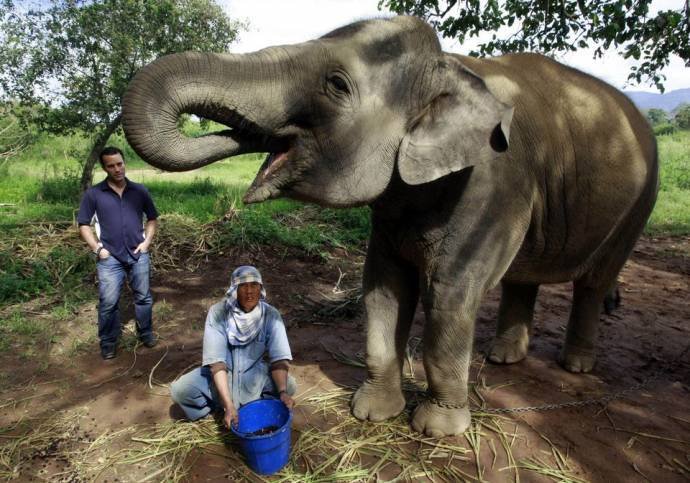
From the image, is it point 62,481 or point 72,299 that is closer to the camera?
point 62,481

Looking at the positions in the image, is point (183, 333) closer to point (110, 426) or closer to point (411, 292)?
point (110, 426)

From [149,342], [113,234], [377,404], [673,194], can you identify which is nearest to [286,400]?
[377,404]

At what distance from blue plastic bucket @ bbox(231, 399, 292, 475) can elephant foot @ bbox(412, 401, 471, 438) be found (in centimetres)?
85

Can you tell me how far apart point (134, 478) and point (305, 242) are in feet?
15.1

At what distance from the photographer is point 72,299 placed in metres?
5.44

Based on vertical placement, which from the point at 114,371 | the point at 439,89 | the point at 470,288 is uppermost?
the point at 439,89

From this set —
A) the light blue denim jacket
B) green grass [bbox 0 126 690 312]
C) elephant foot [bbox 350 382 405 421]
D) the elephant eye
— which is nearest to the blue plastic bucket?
the light blue denim jacket

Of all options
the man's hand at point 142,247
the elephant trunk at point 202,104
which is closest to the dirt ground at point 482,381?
the man's hand at point 142,247

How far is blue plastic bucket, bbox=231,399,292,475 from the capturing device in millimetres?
2518

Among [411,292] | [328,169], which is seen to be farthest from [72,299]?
[328,169]

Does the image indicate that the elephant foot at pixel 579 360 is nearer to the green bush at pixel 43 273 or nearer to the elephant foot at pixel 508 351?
the elephant foot at pixel 508 351

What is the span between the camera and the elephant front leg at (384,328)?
10.2 feet

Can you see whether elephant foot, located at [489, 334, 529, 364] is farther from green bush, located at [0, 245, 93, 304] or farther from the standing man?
green bush, located at [0, 245, 93, 304]

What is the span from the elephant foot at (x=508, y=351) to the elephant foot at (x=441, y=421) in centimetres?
109
